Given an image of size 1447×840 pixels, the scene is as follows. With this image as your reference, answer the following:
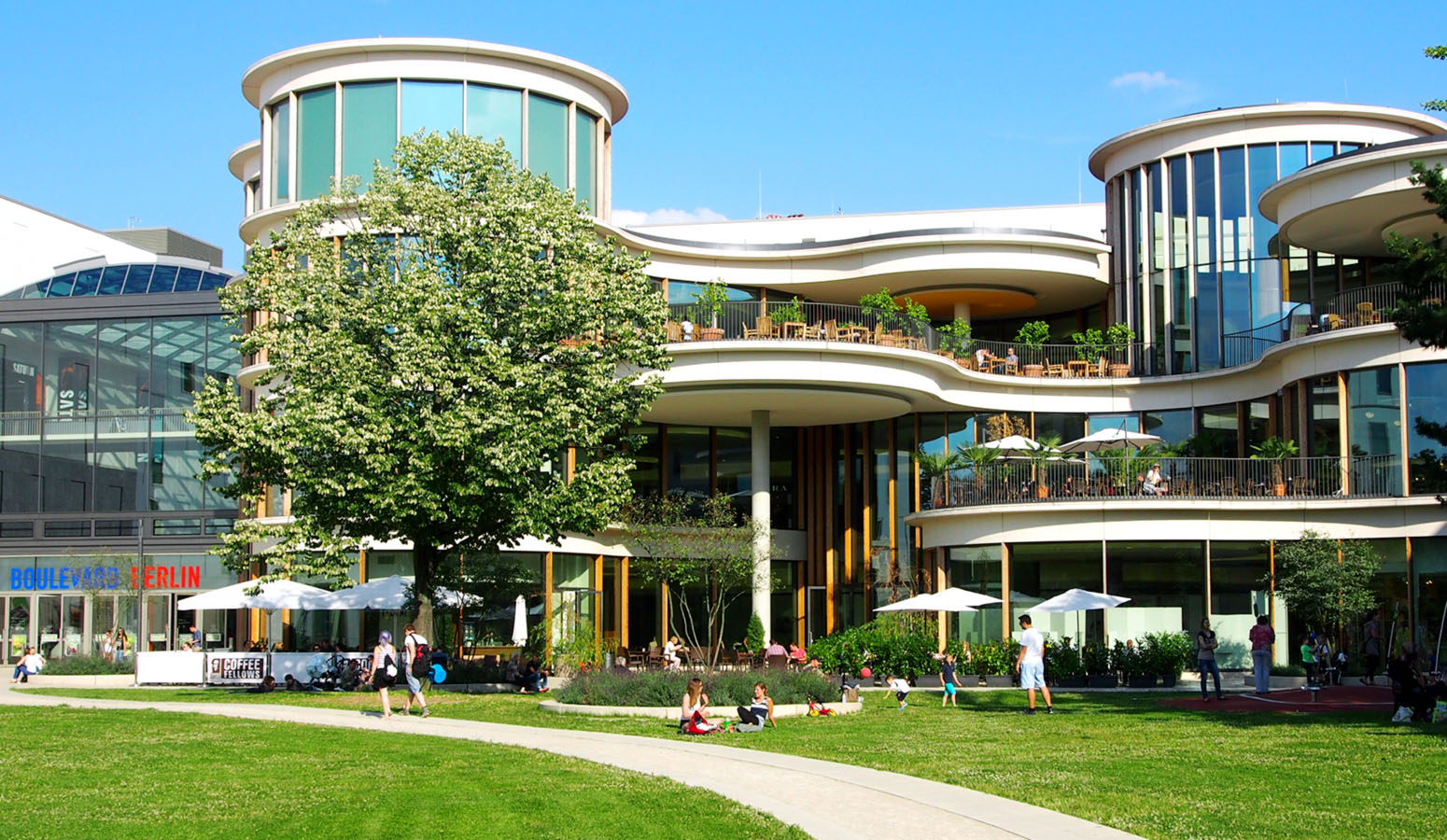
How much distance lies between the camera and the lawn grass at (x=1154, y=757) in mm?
12945

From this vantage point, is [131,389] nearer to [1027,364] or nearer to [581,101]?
[581,101]

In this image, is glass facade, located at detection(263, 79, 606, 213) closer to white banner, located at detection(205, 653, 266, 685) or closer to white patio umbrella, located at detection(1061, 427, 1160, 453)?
white banner, located at detection(205, 653, 266, 685)

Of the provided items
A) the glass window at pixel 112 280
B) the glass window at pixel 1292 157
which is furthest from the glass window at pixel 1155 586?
the glass window at pixel 112 280

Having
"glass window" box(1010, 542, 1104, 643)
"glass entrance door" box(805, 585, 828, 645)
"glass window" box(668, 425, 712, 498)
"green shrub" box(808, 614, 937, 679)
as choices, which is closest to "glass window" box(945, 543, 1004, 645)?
"glass window" box(1010, 542, 1104, 643)

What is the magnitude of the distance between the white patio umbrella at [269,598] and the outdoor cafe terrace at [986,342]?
11209mm

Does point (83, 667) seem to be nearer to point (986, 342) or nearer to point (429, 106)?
point (429, 106)

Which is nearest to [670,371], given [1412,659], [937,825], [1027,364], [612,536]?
[612,536]

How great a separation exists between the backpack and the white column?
1170cm

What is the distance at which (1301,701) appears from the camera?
27.3m

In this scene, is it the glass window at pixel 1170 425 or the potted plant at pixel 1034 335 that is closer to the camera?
the glass window at pixel 1170 425

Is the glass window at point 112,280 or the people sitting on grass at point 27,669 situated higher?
the glass window at point 112,280

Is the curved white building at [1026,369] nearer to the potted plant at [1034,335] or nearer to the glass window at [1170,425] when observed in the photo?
the glass window at [1170,425]

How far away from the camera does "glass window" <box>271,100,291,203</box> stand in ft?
128

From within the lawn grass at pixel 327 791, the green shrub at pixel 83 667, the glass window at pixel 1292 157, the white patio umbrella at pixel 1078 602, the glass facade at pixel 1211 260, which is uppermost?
the glass window at pixel 1292 157
